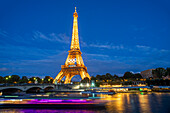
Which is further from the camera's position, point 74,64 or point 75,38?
point 75,38

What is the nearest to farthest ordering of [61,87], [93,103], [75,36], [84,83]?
[93,103] < [61,87] < [84,83] < [75,36]

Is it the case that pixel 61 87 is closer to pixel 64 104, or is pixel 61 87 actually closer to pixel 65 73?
pixel 65 73

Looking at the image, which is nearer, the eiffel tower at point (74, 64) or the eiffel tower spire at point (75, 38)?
the eiffel tower at point (74, 64)

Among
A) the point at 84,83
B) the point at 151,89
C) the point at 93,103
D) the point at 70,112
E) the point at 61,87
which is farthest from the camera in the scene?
the point at 84,83

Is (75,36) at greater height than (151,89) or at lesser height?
greater

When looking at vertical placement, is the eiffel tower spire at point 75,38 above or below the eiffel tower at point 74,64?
→ above

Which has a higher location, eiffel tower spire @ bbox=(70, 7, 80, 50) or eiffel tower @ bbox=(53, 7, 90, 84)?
eiffel tower spire @ bbox=(70, 7, 80, 50)

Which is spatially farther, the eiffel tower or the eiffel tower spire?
the eiffel tower spire

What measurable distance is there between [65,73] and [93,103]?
62.0 m

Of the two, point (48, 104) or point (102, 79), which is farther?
point (102, 79)

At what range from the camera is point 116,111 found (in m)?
20.5

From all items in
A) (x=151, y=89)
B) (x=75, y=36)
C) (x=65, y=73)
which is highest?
(x=75, y=36)

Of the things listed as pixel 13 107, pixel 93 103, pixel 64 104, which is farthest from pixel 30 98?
pixel 93 103

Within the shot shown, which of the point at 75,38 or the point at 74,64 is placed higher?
the point at 75,38
